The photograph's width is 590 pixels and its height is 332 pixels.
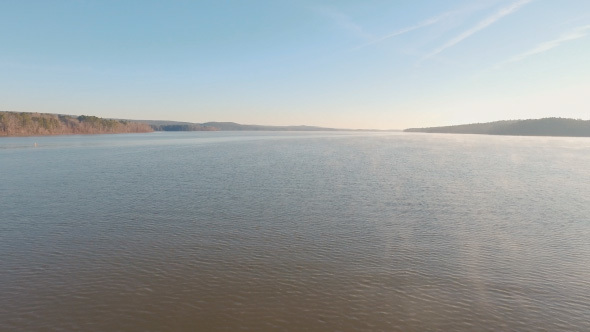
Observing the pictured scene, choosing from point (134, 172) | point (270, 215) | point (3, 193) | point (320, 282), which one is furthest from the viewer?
point (134, 172)

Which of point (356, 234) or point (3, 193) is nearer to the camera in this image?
point (356, 234)

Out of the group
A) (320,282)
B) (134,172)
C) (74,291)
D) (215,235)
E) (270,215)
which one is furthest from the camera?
(134,172)

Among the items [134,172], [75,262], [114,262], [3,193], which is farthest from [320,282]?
[134,172]

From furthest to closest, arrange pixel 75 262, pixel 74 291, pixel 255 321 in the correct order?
pixel 75 262 < pixel 74 291 < pixel 255 321

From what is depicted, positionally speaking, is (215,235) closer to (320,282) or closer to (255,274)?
(255,274)

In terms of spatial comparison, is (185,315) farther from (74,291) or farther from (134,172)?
(134,172)

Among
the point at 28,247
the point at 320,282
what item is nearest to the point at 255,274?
the point at 320,282
